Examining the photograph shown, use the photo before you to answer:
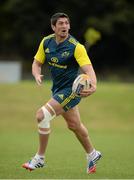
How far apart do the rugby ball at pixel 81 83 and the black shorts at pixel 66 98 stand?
0.72 ft

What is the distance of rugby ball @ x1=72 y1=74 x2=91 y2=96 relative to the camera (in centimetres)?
1118

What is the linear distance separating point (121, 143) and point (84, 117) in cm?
948

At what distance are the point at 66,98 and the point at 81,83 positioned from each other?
15.8 inches

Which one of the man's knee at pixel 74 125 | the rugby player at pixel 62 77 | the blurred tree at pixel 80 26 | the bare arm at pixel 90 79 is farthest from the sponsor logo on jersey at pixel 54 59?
the blurred tree at pixel 80 26

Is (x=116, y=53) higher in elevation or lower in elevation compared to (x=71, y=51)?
lower

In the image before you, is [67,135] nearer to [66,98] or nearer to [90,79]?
[66,98]

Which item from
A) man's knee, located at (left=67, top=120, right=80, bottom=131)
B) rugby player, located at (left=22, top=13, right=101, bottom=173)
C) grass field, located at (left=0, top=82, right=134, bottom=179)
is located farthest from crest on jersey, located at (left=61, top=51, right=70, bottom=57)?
grass field, located at (left=0, top=82, right=134, bottom=179)

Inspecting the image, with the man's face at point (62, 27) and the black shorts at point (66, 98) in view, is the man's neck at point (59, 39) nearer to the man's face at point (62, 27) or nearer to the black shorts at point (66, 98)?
the man's face at point (62, 27)

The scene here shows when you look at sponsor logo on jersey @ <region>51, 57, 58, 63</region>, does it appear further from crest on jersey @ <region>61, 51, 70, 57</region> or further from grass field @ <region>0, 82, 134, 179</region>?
grass field @ <region>0, 82, 134, 179</region>

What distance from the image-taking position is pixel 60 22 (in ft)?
37.4

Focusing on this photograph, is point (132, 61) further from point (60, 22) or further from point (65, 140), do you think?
point (60, 22)

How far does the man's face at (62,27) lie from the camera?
11414 millimetres

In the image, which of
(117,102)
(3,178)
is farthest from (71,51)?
(117,102)

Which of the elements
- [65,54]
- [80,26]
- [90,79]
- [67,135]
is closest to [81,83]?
[90,79]
